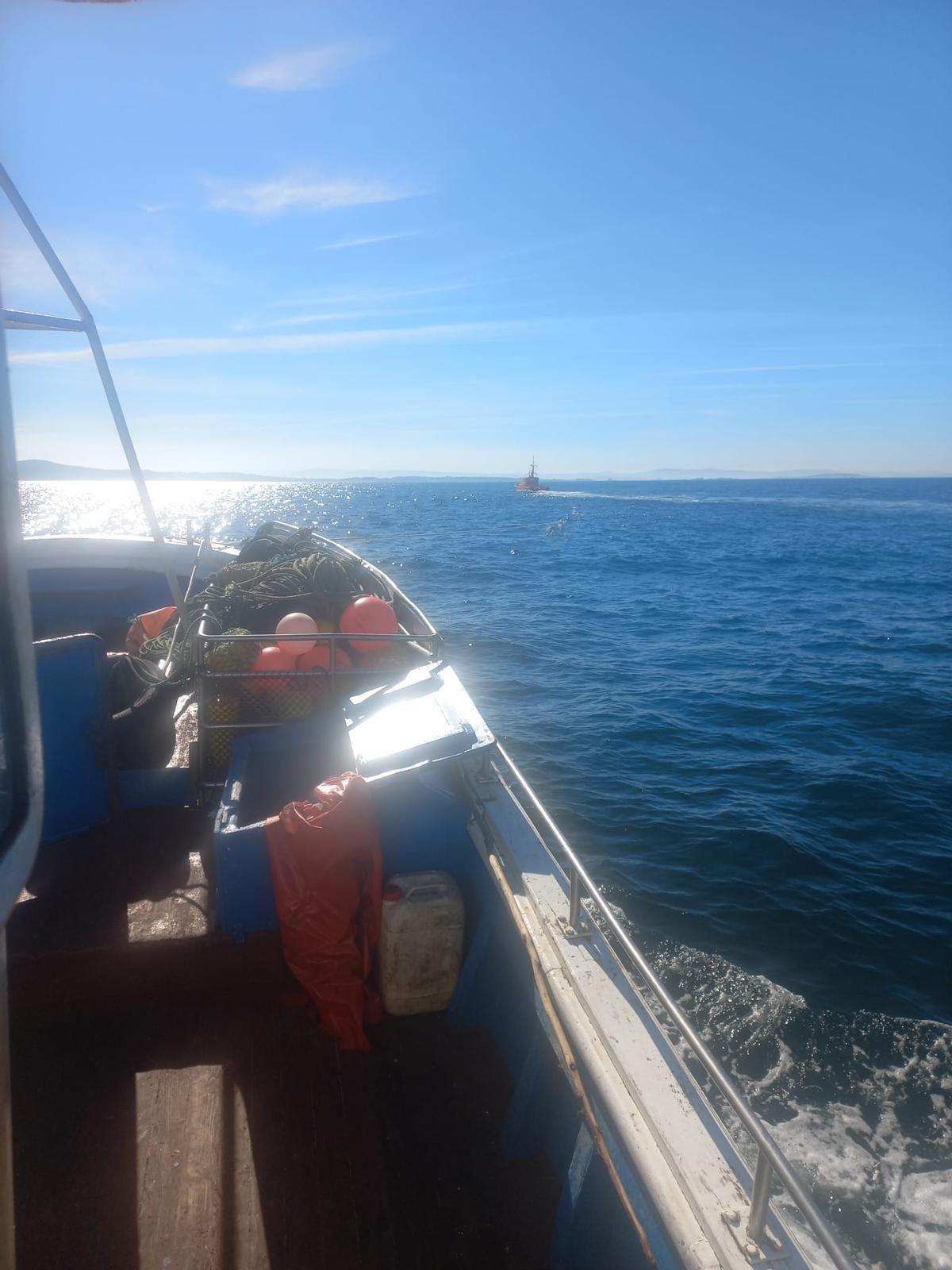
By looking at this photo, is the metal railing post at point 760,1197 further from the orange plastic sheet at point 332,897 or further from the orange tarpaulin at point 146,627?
the orange tarpaulin at point 146,627

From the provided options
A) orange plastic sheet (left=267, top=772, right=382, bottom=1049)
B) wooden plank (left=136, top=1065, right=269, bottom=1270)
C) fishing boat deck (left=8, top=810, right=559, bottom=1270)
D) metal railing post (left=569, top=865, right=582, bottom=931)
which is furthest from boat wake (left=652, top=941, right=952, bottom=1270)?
wooden plank (left=136, top=1065, right=269, bottom=1270)

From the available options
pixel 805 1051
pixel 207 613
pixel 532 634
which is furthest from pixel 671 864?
pixel 532 634

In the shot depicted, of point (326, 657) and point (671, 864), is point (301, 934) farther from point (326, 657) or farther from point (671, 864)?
point (671, 864)

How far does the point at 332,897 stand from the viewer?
450cm

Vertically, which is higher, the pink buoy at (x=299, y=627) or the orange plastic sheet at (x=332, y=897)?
the pink buoy at (x=299, y=627)

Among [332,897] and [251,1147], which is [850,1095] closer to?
[332,897]

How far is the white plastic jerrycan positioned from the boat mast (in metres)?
3.60

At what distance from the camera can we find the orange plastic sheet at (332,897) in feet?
14.6

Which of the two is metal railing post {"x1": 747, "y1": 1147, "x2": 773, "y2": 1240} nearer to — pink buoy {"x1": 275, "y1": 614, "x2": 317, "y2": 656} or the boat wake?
the boat wake

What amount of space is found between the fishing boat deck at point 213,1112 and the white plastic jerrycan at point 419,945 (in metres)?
0.17

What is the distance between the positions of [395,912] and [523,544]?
2333 inches

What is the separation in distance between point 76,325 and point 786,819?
11450mm

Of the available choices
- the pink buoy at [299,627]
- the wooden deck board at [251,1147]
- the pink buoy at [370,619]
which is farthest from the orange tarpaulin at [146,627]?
the wooden deck board at [251,1147]

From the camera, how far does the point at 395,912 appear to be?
4598 mm
